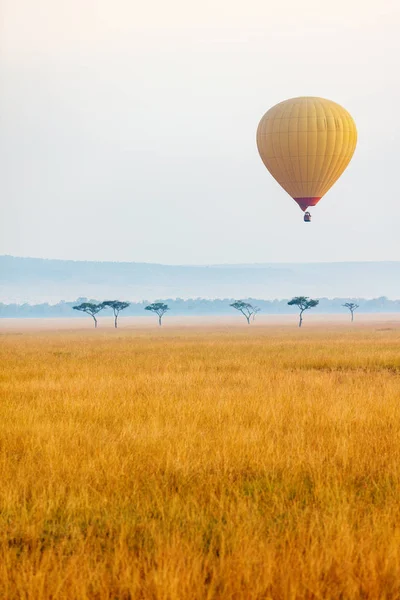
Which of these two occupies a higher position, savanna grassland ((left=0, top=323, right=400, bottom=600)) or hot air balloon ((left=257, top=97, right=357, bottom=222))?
hot air balloon ((left=257, top=97, right=357, bottom=222))

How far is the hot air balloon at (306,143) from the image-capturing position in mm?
48562

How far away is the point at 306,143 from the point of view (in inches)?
1905

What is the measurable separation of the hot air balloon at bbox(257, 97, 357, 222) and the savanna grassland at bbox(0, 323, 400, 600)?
34.2m

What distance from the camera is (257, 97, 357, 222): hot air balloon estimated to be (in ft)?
159

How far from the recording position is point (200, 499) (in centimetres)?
809

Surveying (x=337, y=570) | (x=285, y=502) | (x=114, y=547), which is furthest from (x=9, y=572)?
(x=285, y=502)

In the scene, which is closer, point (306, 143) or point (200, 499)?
point (200, 499)

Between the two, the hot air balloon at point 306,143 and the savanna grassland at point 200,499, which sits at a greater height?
the hot air balloon at point 306,143

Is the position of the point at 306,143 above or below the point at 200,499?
above

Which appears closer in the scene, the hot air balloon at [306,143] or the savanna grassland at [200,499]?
the savanna grassland at [200,499]

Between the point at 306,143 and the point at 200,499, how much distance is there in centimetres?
4236

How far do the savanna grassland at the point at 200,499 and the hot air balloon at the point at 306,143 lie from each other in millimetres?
34243

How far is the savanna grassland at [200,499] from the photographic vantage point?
5.72 metres

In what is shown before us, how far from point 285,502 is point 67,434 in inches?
192
